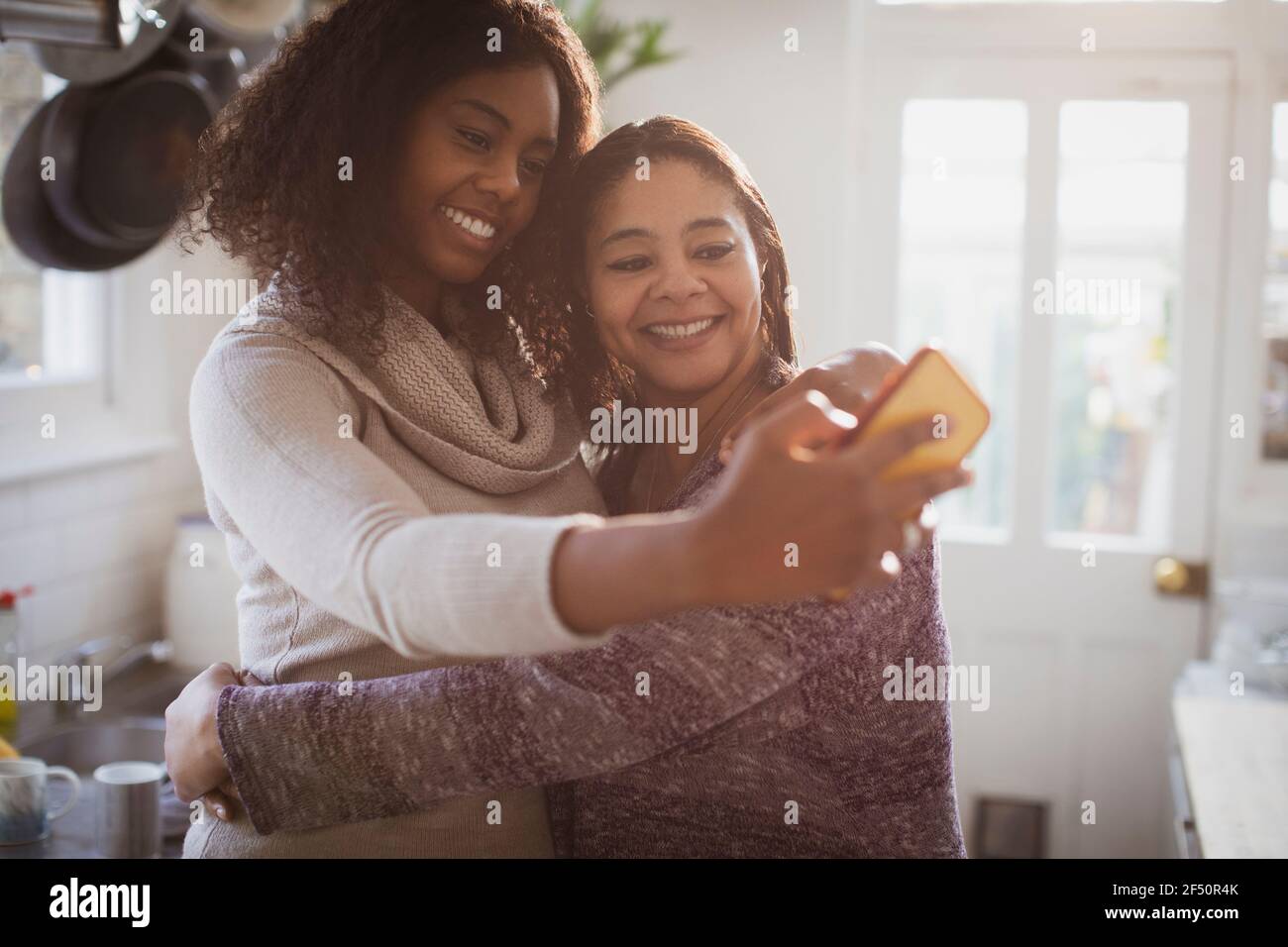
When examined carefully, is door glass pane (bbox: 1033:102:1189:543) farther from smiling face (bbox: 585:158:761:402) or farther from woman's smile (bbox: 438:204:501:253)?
woman's smile (bbox: 438:204:501:253)

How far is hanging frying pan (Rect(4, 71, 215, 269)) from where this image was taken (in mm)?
1434

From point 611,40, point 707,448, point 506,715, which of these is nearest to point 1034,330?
point 611,40

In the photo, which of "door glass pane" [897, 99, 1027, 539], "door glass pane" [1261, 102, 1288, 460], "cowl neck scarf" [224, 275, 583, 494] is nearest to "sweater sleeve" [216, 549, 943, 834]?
"cowl neck scarf" [224, 275, 583, 494]

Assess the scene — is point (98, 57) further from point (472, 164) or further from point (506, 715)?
point (506, 715)

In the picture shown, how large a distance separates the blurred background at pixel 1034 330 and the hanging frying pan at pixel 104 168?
0.95 ft

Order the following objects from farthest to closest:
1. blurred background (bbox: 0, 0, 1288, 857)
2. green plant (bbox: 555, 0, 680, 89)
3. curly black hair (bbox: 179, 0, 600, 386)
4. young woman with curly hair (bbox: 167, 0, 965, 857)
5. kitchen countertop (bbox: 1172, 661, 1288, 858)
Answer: blurred background (bbox: 0, 0, 1288, 857), green plant (bbox: 555, 0, 680, 89), kitchen countertop (bbox: 1172, 661, 1288, 858), curly black hair (bbox: 179, 0, 600, 386), young woman with curly hair (bbox: 167, 0, 965, 857)

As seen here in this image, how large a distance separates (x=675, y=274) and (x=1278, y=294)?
1684 millimetres

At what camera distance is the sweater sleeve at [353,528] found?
1.52ft

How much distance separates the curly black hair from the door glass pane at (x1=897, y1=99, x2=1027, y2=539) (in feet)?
5.14

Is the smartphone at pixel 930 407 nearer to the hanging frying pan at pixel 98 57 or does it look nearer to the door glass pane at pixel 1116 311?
the hanging frying pan at pixel 98 57

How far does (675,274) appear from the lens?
0.81m

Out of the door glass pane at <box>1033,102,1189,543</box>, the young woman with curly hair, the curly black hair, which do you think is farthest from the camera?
the door glass pane at <box>1033,102,1189,543</box>
